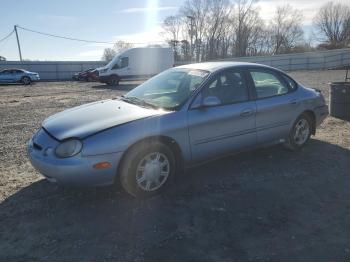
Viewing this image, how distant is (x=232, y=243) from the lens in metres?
3.29

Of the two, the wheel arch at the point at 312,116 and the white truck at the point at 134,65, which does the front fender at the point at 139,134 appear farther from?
the white truck at the point at 134,65

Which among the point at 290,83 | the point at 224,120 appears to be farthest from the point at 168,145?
the point at 290,83

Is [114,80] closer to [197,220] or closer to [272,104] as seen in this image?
[272,104]

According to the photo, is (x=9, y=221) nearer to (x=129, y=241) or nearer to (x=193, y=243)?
(x=129, y=241)

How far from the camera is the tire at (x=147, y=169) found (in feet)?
13.1

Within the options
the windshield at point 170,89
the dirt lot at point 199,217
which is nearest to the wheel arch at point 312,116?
the dirt lot at point 199,217

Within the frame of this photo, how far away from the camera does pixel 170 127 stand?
423cm

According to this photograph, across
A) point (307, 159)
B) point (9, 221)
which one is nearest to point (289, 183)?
point (307, 159)

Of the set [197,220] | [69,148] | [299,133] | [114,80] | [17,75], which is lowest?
[197,220]

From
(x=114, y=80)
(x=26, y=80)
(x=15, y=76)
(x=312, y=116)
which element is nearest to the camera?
(x=312, y=116)

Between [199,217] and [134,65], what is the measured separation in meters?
22.9

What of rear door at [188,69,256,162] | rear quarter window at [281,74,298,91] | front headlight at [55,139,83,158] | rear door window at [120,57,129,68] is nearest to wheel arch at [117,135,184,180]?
rear door at [188,69,256,162]

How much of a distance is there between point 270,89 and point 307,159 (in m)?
1.27

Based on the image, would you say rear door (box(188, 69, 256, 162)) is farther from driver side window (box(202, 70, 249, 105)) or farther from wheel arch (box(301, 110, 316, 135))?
wheel arch (box(301, 110, 316, 135))
